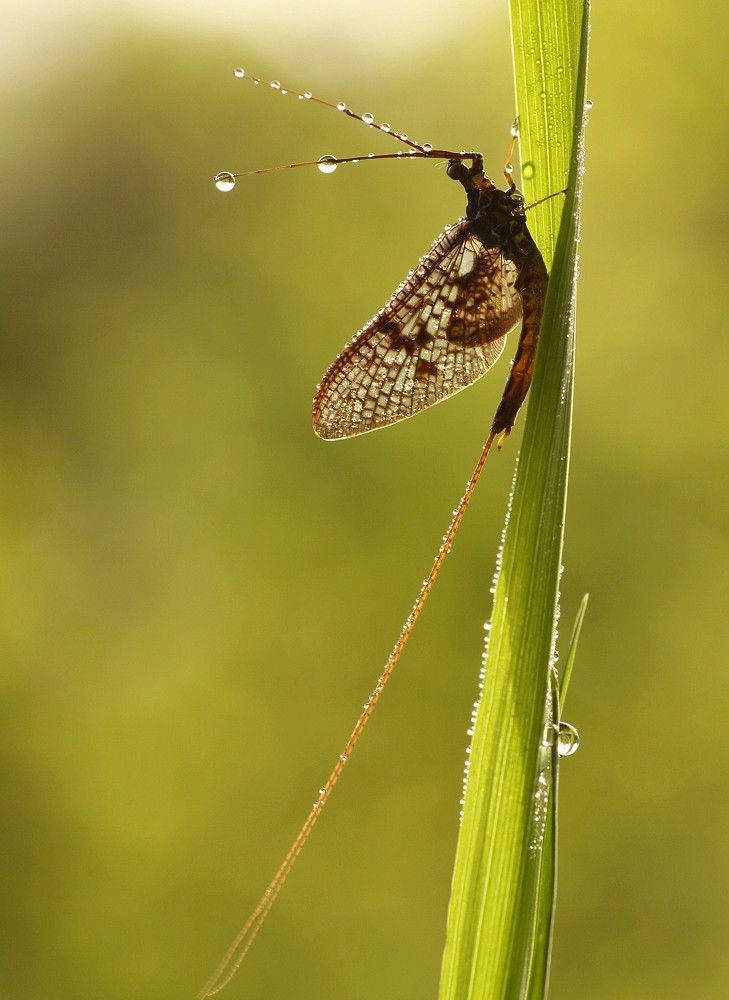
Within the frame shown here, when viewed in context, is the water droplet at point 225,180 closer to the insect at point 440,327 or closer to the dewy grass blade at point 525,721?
the insect at point 440,327

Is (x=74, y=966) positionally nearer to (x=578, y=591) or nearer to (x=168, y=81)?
(x=578, y=591)

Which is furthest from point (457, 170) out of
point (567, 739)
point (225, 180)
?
point (567, 739)

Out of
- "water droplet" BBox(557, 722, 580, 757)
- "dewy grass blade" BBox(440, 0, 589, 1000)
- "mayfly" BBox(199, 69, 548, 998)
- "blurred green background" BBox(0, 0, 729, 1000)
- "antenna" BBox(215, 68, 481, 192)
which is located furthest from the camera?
"blurred green background" BBox(0, 0, 729, 1000)

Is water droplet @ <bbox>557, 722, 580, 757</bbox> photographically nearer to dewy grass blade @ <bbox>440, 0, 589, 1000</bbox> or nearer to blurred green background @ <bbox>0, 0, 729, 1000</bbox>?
dewy grass blade @ <bbox>440, 0, 589, 1000</bbox>

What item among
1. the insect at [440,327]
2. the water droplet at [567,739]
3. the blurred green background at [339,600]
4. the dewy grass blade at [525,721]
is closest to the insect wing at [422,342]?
the insect at [440,327]

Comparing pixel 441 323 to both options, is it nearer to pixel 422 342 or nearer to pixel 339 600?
pixel 422 342

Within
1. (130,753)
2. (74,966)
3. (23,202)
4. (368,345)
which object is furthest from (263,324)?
(368,345)

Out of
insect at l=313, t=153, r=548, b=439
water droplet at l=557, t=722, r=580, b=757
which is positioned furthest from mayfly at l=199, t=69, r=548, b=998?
water droplet at l=557, t=722, r=580, b=757
